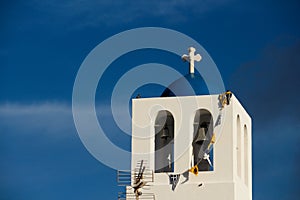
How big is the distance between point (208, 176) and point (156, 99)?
382cm

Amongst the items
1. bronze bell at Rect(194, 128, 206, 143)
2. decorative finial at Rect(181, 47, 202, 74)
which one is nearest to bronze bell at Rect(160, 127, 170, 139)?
bronze bell at Rect(194, 128, 206, 143)

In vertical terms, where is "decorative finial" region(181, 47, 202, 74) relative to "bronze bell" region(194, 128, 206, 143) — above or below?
above

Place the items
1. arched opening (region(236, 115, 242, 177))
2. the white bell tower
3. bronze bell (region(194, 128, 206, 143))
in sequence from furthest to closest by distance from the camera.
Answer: arched opening (region(236, 115, 242, 177)) → bronze bell (region(194, 128, 206, 143)) → the white bell tower

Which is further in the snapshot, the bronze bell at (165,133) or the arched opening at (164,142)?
the bronze bell at (165,133)

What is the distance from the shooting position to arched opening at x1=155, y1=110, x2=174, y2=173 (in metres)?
67.8

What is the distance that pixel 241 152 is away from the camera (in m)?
68.3

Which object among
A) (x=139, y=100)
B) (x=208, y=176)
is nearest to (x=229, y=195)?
(x=208, y=176)

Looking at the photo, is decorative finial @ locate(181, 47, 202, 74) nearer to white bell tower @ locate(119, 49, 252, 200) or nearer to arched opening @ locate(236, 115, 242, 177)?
white bell tower @ locate(119, 49, 252, 200)

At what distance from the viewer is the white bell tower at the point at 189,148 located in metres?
66.2

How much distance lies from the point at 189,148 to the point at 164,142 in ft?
5.51

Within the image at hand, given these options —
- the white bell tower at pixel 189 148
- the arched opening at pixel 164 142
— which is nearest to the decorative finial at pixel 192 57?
the white bell tower at pixel 189 148

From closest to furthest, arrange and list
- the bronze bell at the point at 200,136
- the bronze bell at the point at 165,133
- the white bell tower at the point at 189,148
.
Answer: the white bell tower at the point at 189,148 → the bronze bell at the point at 200,136 → the bronze bell at the point at 165,133

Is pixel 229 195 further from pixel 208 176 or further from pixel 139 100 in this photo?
pixel 139 100

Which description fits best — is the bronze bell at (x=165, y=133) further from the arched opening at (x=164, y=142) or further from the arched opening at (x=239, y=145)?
the arched opening at (x=239, y=145)
